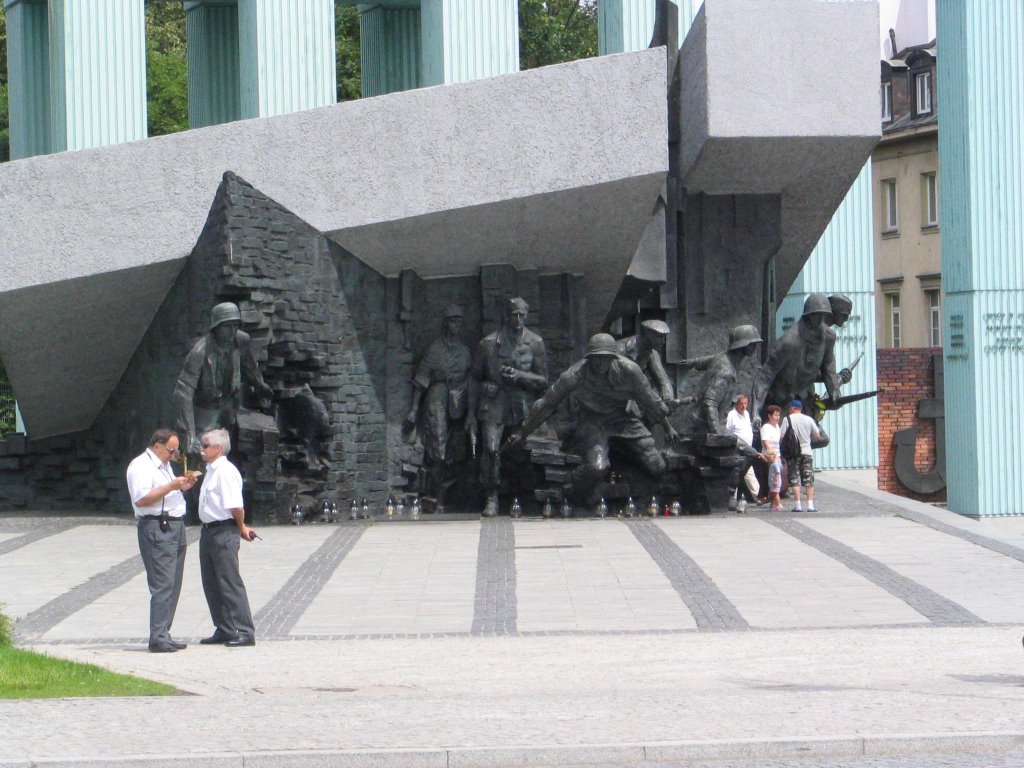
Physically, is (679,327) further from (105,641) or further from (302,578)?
(105,641)

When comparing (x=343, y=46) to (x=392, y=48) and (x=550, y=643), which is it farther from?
(x=550, y=643)

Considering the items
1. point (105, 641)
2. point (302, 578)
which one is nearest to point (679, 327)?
point (302, 578)

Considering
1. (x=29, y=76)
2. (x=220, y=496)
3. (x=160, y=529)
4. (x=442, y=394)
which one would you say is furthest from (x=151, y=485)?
(x=29, y=76)

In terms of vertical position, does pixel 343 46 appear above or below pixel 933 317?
above

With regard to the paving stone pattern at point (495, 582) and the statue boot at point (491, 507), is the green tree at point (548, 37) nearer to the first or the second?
the statue boot at point (491, 507)

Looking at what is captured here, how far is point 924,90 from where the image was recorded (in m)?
50.2

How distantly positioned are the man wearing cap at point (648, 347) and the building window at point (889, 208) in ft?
107

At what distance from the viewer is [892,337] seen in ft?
171

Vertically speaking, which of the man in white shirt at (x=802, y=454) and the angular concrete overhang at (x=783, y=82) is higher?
the angular concrete overhang at (x=783, y=82)

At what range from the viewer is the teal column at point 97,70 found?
27.4m

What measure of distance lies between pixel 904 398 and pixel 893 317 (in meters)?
16.4

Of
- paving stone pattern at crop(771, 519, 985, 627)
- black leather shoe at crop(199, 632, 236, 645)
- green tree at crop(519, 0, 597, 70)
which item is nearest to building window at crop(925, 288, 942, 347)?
green tree at crop(519, 0, 597, 70)

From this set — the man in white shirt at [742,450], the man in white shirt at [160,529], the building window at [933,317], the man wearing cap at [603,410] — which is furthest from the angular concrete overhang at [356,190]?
the building window at [933,317]

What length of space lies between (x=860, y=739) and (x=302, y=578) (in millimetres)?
7357
